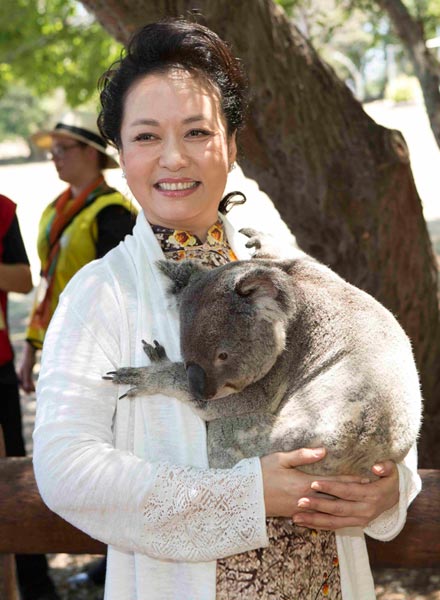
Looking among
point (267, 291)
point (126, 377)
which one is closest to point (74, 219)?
point (267, 291)

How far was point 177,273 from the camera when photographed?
6.03ft

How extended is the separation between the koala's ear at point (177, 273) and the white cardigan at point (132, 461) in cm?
3

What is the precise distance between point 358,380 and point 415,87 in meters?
36.2

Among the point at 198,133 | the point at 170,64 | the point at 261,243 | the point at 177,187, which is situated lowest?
the point at 261,243

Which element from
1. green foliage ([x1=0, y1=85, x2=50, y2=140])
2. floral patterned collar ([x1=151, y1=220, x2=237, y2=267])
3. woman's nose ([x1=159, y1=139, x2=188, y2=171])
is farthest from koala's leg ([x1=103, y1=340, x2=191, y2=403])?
green foliage ([x1=0, y1=85, x2=50, y2=140])

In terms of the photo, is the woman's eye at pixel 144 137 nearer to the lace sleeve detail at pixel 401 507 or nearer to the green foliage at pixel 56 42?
the lace sleeve detail at pixel 401 507

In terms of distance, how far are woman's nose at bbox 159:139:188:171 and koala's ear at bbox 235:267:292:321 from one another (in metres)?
0.29

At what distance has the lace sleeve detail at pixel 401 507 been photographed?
182 centimetres

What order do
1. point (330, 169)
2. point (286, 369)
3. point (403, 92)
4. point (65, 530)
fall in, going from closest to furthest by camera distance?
point (286, 369)
point (65, 530)
point (330, 169)
point (403, 92)

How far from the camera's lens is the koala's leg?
5.54 ft

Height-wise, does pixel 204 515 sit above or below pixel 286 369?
below

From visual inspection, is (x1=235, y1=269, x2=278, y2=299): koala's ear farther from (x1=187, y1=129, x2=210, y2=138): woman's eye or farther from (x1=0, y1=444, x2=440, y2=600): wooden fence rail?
(x1=0, y1=444, x2=440, y2=600): wooden fence rail

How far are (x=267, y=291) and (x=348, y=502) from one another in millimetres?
494

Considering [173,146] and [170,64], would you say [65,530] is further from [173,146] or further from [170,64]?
[170,64]
